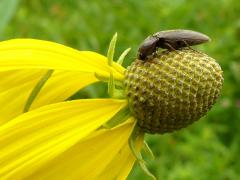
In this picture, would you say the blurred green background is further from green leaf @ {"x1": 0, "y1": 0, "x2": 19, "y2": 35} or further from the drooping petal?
the drooping petal

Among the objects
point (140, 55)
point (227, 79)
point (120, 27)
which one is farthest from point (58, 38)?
point (140, 55)

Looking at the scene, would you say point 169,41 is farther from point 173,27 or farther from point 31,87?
point 173,27

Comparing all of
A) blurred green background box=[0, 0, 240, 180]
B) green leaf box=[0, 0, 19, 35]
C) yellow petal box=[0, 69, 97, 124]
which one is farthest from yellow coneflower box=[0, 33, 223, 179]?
Answer: blurred green background box=[0, 0, 240, 180]

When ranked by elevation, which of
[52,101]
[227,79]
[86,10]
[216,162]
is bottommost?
[216,162]

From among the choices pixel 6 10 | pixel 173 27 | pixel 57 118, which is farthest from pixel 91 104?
pixel 173 27

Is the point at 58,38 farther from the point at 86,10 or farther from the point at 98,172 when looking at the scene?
the point at 98,172

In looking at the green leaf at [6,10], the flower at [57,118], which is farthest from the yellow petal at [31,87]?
the green leaf at [6,10]
